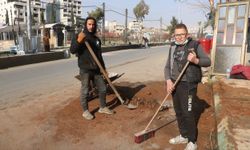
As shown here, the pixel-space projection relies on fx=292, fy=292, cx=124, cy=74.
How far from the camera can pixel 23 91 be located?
27.1 ft

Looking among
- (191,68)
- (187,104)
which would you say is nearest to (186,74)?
(191,68)

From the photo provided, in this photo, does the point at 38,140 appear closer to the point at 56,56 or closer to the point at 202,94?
the point at 202,94

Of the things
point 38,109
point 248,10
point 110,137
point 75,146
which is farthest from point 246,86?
point 38,109

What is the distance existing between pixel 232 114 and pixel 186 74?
1.24 meters

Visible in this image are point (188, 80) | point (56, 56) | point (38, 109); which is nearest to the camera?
point (188, 80)

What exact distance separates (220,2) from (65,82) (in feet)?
18.3

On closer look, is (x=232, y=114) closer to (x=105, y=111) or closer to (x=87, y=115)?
(x=105, y=111)

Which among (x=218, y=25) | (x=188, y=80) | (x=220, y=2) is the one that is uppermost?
(x=220, y=2)

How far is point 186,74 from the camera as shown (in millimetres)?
3855

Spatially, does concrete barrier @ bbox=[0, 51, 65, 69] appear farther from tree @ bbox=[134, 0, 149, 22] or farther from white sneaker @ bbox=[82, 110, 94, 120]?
tree @ bbox=[134, 0, 149, 22]

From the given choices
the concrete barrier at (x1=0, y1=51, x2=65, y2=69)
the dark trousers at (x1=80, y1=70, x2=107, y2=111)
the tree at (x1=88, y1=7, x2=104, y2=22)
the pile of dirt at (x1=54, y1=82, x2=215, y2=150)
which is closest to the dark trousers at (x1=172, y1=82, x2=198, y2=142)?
the pile of dirt at (x1=54, y1=82, x2=215, y2=150)

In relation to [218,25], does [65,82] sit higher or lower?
lower

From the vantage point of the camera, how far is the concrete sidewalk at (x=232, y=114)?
351cm

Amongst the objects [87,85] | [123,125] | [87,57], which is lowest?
[123,125]
